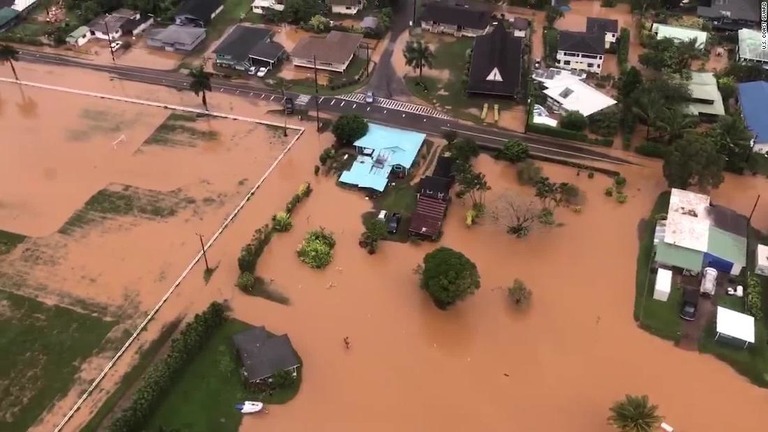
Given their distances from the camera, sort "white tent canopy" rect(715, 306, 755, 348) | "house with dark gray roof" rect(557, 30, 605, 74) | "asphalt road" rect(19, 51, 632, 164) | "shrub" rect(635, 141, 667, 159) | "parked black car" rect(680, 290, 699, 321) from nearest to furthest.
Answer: "white tent canopy" rect(715, 306, 755, 348) → "parked black car" rect(680, 290, 699, 321) → "shrub" rect(635, 141, 667, 159) → "asphalt road" rect(19, 51, 632, 164) → "house with dark gray roof" rect(557, 30, 605, 74)

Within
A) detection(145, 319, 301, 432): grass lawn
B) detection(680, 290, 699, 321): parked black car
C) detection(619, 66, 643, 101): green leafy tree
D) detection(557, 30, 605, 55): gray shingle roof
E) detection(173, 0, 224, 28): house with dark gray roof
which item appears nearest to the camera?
detection(145, 319, 301, 432): grass lawn

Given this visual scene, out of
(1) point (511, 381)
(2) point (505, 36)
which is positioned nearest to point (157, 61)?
(2) point (505, 36)

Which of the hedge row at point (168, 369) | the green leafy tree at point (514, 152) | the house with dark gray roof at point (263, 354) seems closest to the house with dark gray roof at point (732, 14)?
the green leafy tree at point (514, 152)

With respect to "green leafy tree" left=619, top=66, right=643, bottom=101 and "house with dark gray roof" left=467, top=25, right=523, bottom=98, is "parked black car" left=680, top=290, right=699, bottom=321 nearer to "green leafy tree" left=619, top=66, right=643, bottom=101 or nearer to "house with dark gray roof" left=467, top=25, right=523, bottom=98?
"green leafy tree" left=619, top=66, right=643, bottom=101

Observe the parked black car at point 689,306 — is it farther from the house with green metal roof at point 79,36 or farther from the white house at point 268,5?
the house with green metal roof at point 79,36

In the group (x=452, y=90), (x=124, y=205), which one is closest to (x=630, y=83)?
(x=452, y=90)

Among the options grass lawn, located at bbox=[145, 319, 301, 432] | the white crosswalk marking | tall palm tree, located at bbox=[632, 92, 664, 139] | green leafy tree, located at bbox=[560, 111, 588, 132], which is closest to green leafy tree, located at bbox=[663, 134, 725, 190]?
tall palm tree, located at bbox=[632, 92, 664, 139]
